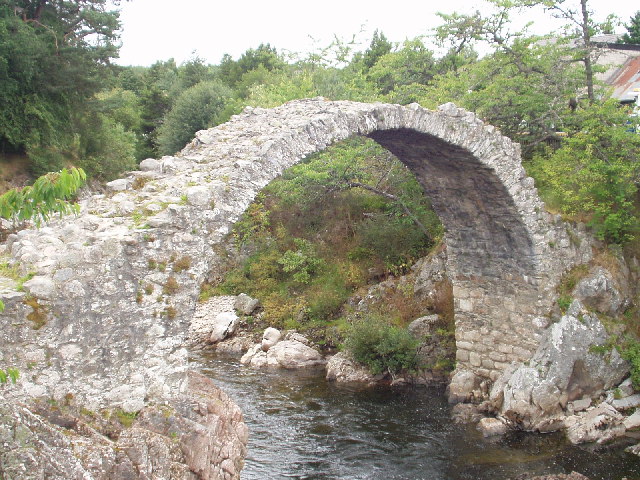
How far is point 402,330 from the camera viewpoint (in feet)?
39.7

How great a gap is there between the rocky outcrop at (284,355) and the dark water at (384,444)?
1.78 m

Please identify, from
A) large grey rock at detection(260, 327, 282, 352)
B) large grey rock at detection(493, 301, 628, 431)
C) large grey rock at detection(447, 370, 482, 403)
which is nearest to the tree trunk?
large grey rock at detection(493, 301, 628, 431)

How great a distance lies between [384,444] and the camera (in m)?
9.10

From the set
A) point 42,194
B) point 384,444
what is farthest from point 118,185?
point 384,444

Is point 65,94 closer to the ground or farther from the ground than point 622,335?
farther from the ground

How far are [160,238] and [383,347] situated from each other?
7347 mm

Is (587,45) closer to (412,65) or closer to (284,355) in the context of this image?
(412,65)

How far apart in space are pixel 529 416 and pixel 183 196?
705 cm

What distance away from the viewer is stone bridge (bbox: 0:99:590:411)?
4.72 metres

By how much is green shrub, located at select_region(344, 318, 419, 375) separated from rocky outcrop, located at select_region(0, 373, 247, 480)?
6187mm

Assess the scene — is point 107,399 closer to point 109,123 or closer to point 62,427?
point 62,427

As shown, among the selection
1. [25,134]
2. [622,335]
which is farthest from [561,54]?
[25,134]

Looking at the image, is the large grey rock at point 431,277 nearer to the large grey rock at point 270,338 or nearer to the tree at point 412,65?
the large grey rock at point 270,338

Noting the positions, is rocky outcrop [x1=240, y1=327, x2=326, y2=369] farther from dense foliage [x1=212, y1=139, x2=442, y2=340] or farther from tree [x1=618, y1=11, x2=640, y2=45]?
tree [x1=618, y1=11, x2=640, y2=45]
